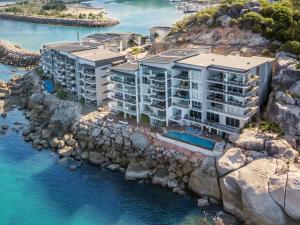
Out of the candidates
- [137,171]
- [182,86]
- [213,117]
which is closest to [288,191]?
[213,117]

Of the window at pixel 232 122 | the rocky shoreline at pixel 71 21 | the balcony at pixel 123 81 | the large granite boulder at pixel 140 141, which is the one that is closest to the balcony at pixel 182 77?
the balcony at pixel 123 81

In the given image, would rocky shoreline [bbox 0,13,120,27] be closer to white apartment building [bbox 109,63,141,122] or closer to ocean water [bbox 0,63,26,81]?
ocean water [bbox 0,63,26,81]

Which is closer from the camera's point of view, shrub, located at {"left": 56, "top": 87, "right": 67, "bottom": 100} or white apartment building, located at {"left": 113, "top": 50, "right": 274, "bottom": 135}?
white apartment building, located at {"left": 113, "top": 50, "right": 274, "bottom": 135}

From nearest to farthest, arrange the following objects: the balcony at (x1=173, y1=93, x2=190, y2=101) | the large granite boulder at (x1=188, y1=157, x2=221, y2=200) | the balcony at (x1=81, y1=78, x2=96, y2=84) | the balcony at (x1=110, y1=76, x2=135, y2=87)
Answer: the large granite boulder at (x1=188, y1=157, x2=221, y2=200) < the balcony at (x1=173, y1=93, x2=190, y2=101) < the balcony at (x1=110, y1=76, x2=135, y2=87) < the balcony at (x1=81, y1=78, x2=96, y2=84)

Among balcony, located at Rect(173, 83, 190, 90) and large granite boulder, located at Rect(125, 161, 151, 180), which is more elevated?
balcony, located at Rect(173, 83, 190, 90)

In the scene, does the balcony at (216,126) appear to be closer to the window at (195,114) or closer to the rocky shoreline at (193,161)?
the window at (195,114)

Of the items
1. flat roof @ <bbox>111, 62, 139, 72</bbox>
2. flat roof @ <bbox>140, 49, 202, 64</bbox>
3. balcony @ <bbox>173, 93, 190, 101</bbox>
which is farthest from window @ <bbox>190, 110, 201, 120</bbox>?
flat roof @ <bbox>111, 62, 139, 72</bbox>

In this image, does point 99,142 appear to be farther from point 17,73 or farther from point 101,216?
point 17,73
